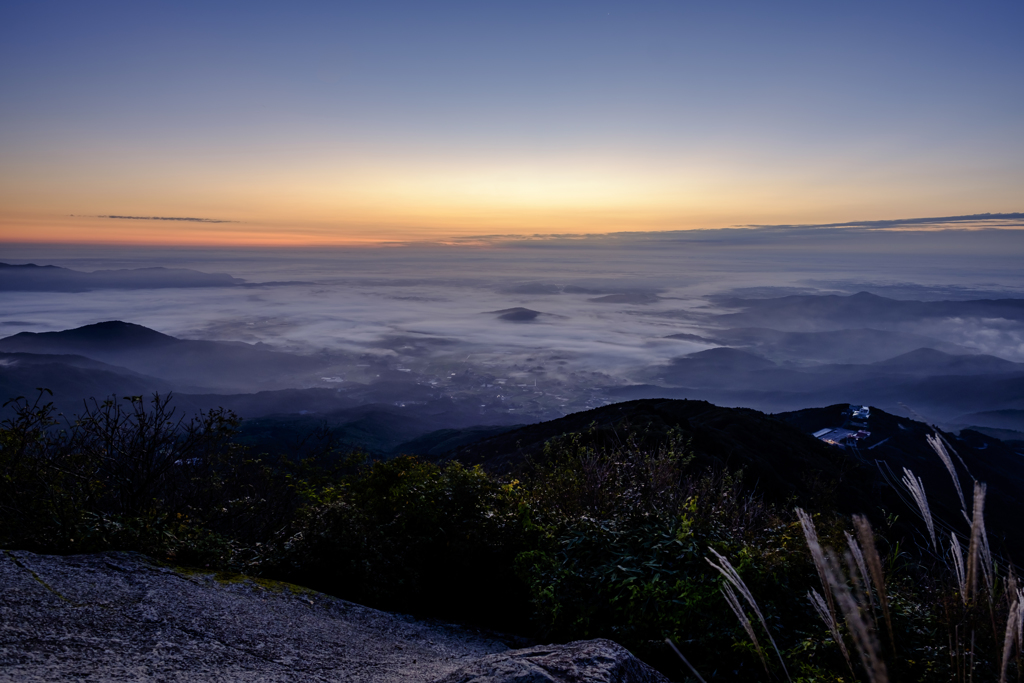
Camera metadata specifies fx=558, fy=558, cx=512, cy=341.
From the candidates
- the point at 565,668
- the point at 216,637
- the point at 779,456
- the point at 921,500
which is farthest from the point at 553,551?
the point at 779,456

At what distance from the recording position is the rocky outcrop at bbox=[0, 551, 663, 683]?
12.5 feet

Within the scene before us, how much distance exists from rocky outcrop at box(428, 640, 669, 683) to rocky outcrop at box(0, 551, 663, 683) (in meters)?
0.01

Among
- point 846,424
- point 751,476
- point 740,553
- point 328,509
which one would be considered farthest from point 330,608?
point 846,424

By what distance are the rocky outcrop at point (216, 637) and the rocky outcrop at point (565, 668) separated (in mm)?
10

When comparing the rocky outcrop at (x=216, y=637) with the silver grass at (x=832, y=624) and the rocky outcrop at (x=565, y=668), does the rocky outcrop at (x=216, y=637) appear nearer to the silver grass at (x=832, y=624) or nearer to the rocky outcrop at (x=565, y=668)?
the rocky outcrop at (x=565, y=668)

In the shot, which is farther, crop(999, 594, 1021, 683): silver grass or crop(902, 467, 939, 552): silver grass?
crop(902, 467, 939, 552): silver grass

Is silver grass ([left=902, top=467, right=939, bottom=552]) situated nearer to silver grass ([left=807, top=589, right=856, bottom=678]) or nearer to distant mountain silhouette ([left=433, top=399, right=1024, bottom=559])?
silver grass ([left=807, top=589, right=856, bottom=678])

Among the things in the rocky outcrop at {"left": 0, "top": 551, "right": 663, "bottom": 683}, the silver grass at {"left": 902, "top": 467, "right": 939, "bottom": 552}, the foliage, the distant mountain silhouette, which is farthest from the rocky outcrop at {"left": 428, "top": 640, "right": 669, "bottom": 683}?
the distant mountain silhouette

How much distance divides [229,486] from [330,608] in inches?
252

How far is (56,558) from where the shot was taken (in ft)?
16.7

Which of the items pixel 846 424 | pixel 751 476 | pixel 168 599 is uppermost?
pixel 168 599

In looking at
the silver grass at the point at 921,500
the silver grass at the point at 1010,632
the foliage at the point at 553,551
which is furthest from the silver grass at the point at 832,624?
the foliage at the point at 553,551

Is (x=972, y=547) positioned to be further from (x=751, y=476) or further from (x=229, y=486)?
(x=751, y=476)

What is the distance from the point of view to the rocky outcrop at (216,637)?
379cm
